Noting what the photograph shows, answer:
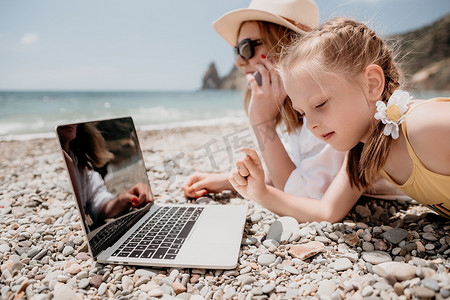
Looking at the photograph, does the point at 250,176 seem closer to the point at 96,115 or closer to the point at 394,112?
the point at 394,112

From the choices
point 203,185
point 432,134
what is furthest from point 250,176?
point 432,134

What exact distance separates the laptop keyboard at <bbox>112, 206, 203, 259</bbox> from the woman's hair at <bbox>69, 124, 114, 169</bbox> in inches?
20.2

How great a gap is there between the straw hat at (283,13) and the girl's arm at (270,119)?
1.35 feet

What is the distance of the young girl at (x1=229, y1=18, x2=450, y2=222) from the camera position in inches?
62.3

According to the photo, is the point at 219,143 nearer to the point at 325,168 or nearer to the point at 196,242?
the point at 325,168

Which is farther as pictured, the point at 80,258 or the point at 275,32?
the point at 275,32

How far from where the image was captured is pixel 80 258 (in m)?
1.73

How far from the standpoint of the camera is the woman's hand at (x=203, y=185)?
277cm

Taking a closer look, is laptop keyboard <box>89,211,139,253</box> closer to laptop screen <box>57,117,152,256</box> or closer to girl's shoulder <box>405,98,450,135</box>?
laptop screen <box>57,117,152,256</box>

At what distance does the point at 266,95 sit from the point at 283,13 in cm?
80

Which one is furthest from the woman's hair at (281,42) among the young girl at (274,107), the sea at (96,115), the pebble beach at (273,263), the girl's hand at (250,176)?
the sea at (96,115)

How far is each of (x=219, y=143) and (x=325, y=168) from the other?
4.30m

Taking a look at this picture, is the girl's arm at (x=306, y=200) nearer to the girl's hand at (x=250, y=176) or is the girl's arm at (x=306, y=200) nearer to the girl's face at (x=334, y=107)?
the girl's hand at (x=250, y=176)

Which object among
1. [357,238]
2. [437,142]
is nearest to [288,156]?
[357,238]
